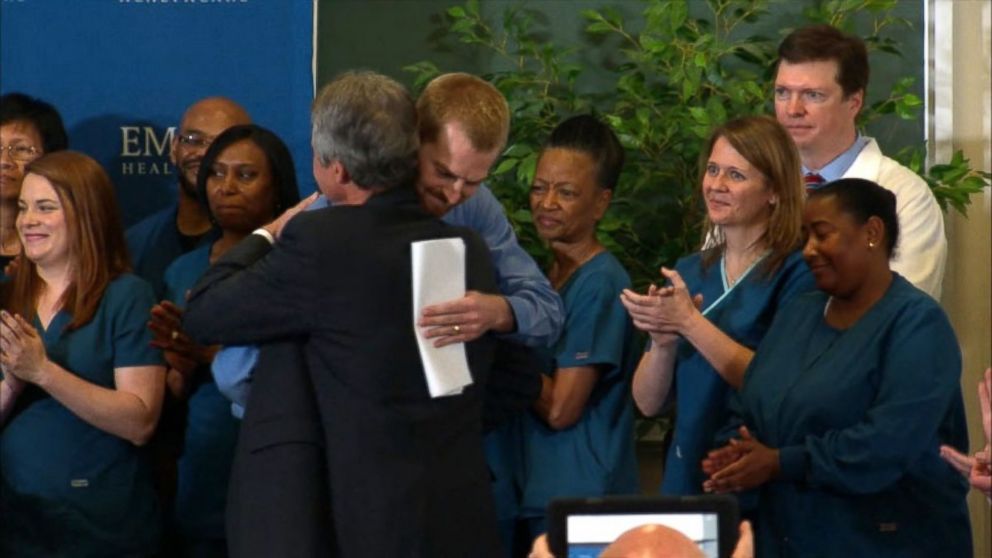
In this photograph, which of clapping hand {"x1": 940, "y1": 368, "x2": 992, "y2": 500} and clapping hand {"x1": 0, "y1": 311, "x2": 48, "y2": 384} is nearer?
clapping hand {"x1": 940, "y1": 368, "x2": 992, "y2": 500}

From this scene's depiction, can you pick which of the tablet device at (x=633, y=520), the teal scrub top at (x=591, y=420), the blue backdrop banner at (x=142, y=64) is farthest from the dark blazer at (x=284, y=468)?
the blue backdrop banner at (x=142, y=64)

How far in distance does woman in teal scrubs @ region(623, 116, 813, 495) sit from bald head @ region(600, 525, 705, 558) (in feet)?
5.05

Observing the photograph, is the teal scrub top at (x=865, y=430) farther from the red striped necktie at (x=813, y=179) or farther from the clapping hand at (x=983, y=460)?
the red striped necktie at (x=813, y=179)

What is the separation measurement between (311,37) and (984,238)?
2122mm

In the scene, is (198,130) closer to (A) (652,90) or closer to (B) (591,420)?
(B) (591,420)

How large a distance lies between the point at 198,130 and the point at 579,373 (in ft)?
3.89

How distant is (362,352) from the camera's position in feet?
9.59

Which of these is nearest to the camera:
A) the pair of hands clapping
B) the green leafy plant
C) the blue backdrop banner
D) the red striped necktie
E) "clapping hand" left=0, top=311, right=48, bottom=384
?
the pair of hands clapping

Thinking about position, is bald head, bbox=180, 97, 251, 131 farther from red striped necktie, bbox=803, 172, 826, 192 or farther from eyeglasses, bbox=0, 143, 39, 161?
red striped necktie, bbox=803, 172, 826, 192

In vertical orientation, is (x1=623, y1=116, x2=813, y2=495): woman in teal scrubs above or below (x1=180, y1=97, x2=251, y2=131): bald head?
below

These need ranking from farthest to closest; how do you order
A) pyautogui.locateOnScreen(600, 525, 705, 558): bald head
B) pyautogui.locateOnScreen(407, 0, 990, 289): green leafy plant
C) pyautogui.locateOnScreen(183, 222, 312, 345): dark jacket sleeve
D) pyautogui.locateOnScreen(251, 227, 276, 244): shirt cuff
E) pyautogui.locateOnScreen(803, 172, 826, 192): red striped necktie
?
pyautogui.locateOnScreen(407, 0, 990, 289): green leafy plant
pyautogui.locateOnScreen(803, 172, 826, 192): red striped necktie
pyautogui.locateOnScreen(251, 227, 276, 244): shirt cuff
pyautogui.locateOnScreen(183, 222, 312, 345): dark jacket sleeve
pyautogui.locateOnScreen(600, 525, 705, 558): bald head

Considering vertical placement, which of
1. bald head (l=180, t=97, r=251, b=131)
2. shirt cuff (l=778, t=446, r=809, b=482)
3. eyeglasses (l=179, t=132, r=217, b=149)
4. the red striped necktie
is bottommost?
shirt cuff (l=778, t=446, r=809, b=482)

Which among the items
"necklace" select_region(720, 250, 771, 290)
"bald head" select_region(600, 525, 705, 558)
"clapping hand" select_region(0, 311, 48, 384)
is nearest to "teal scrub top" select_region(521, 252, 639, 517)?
"necklace" select_region(720, 250, 771, 290)

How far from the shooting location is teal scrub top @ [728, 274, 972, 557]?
10.9 feet
